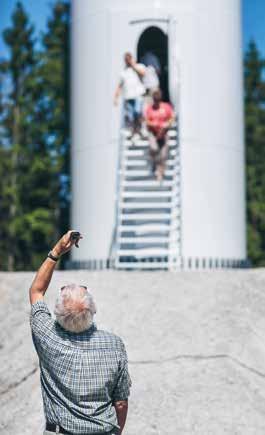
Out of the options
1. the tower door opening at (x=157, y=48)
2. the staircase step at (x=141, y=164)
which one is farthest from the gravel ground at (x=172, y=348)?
the tower door opening at (x=157, y=48)

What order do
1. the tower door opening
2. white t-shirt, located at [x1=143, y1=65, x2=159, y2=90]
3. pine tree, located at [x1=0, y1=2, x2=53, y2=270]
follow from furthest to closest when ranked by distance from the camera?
pine tree, located at [x1=0, y1=2, x2=53, y2=270] < the tower door opening < white t-shirt, located at [x1=143, y1=65, x2=159, y2=90]

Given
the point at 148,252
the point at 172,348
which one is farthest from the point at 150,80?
the point at 172,348

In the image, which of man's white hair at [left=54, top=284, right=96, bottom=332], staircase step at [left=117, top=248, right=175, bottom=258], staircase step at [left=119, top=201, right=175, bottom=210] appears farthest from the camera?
staircase step at [left=119, top=201, right=175, bottom=210]

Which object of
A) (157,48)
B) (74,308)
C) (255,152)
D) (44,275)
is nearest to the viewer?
(74,308)

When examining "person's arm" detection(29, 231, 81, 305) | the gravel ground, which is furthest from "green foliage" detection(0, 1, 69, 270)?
"person's arm" detection(29, 231, 81, 305)

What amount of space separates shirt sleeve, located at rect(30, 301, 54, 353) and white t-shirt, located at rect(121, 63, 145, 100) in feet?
34.7

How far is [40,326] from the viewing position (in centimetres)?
405

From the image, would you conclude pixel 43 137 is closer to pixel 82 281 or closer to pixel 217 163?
pixel 217 163

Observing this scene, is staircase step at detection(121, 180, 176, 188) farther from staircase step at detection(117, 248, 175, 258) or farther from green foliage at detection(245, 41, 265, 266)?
green foliage at detection(245, 41, 265, 266)

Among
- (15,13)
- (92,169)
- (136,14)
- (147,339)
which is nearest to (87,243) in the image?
(92,169)

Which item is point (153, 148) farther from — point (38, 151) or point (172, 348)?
point (38, 151)

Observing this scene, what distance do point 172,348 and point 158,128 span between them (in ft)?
21.5

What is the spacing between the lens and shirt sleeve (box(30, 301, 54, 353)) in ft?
13.2

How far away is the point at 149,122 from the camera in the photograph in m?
14.2
